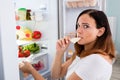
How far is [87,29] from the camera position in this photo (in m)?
1.10

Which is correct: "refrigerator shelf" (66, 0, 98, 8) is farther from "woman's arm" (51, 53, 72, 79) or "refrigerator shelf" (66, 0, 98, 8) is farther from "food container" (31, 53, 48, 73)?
"woman's arm" (51, 53, 72, 79)

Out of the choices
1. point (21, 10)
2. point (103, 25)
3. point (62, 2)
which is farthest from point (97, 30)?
point (21, 10)

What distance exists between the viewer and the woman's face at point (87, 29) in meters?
1.10

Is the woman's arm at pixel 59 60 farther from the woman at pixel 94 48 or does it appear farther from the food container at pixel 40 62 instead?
the food container at pixel 40 62

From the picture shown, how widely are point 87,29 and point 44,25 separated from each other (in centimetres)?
77

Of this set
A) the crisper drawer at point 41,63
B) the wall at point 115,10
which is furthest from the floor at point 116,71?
the crisper drawer at point 41,63

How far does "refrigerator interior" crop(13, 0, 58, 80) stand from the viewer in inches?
66.1

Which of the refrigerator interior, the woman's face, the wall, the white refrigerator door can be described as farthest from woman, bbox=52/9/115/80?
the wall

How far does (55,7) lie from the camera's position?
1632mm

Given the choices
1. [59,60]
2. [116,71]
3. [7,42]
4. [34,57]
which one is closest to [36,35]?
[34,57]

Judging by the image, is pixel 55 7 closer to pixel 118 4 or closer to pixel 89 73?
pixel 89 73

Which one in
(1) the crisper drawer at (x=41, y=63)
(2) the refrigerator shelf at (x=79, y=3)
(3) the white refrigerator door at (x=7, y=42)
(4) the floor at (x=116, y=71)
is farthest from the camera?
(4) the floor at (x=116, y=71)

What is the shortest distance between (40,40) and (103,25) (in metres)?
0.86

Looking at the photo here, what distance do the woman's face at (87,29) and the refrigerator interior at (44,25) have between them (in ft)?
1.89
